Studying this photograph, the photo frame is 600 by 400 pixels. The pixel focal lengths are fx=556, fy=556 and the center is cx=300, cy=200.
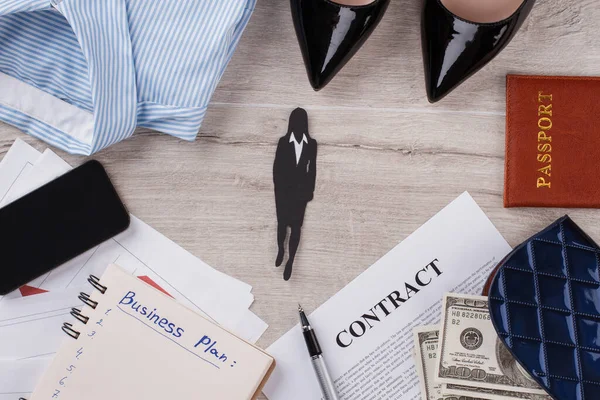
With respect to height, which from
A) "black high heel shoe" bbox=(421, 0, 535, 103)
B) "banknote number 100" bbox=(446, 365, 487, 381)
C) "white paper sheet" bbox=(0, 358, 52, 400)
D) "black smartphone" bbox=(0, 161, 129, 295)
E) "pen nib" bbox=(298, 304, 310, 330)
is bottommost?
"banknote number 100" bbox=(446, 365, 487, 381)

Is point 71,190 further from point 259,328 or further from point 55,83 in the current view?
point 259,328

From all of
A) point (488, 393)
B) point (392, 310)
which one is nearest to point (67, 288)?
point (392, 310)

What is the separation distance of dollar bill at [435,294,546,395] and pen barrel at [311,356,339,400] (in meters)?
0.12

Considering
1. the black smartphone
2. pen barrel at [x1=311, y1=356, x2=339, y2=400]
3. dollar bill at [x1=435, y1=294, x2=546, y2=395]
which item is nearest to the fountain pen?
pen barrel at [x1=311, y1=356, x2=339, y2=400]

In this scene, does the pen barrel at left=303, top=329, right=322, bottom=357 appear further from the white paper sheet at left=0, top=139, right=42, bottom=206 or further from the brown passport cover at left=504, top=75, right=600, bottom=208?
the white paper sheet at left=0, top=139, right=42, bottom=206

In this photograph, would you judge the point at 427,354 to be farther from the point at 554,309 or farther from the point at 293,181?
the point at 293,181

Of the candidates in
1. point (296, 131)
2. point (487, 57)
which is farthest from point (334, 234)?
point (487, 57)

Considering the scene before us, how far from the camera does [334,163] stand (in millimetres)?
640

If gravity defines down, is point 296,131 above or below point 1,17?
below

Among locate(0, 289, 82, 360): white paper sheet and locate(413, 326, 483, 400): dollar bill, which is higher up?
locate(0, 289, 82, 360): white paper sheet

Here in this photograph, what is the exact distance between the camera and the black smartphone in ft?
2.07

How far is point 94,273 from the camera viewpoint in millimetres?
645

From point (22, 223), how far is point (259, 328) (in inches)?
11.6

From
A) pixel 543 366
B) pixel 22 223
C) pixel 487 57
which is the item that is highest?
pixel 487 57
